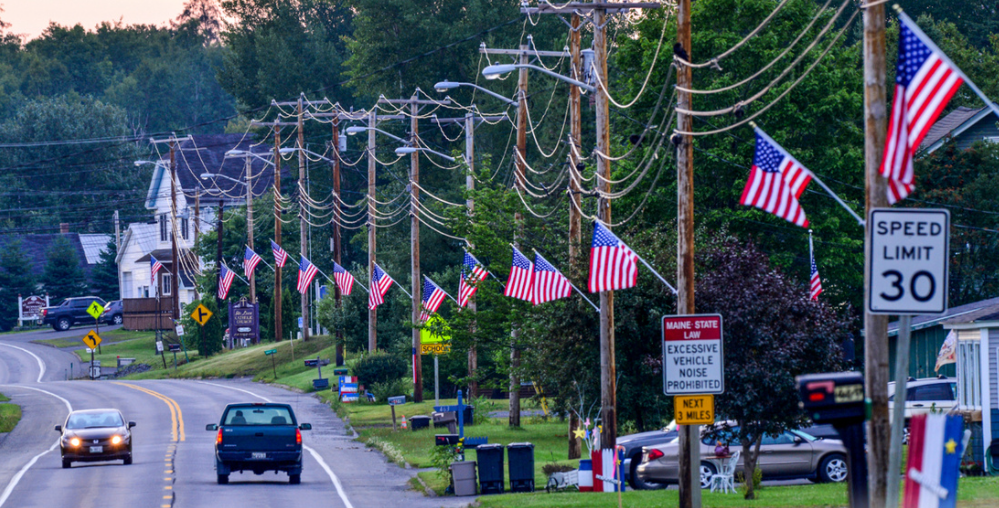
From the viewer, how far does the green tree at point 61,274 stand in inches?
3807

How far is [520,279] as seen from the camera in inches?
1037

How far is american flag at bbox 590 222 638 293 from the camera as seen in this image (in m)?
20.9

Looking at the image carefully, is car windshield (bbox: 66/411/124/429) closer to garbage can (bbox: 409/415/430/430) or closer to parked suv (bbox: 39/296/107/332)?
garbage can (bbox: 409/415/430/430)

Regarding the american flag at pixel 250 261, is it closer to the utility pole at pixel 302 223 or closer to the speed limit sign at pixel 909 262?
the utility pole at pixel 302 223

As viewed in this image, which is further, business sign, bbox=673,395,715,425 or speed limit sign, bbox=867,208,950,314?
business sign, bbox=673,395,715,425

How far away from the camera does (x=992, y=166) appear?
4016 centimetres

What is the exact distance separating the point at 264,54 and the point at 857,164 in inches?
2113

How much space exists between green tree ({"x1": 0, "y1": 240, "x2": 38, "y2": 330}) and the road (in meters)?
42.4

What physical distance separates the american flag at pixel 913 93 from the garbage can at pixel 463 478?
14.8m

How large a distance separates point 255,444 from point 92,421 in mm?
6411

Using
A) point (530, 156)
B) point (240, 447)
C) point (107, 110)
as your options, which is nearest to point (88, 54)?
point (107, 110)

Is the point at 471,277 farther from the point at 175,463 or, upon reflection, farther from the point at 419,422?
the point at 175,463

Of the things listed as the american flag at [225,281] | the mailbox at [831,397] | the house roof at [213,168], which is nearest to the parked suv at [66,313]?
the house roof at [213,168]

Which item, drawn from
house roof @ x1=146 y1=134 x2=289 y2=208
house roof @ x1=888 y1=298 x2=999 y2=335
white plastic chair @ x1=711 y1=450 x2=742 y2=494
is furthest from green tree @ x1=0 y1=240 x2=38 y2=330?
white plastic chair @ x1=711 y1=450 x2=742 y2=494
